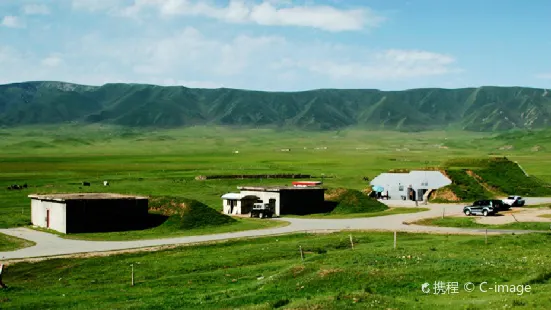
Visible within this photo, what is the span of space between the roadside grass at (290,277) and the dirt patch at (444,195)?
43185mm

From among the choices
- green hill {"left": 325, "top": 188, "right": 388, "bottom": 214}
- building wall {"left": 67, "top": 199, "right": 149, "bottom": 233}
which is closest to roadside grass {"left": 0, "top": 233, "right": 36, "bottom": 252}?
building wall {"left": 67, "top": 199, "right": 149, "bottom": 233}

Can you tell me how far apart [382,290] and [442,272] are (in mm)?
3817

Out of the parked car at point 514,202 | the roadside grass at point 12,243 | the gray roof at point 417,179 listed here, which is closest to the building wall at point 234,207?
the roadside grass at point 12,243

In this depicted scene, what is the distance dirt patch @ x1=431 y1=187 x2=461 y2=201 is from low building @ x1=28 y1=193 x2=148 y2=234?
43258 millimetres

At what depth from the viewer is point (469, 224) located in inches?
2431

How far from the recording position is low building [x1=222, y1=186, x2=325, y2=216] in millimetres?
76250

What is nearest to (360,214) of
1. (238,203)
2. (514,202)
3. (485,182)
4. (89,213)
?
(238,203)

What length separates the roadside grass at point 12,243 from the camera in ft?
162

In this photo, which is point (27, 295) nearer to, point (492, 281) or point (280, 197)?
point (492, 281)

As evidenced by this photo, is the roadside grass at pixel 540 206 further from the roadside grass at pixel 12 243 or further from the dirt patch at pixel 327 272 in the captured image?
the roadside grass at pixel 12 243

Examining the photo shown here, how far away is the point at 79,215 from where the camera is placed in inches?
2405

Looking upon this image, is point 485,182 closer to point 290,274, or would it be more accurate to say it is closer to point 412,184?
point 412,184

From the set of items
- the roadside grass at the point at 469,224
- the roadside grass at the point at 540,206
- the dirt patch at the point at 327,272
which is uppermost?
the dirt patch at the point at 327,272

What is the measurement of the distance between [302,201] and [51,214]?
28828 mm
